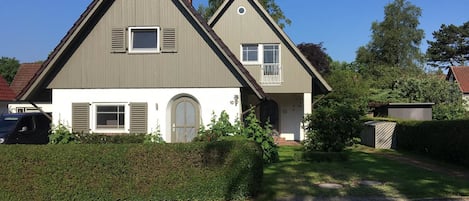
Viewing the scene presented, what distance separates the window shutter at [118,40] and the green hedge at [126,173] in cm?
757

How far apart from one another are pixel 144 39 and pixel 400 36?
4936cm

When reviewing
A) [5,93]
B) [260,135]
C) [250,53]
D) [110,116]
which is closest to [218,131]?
[260,135]

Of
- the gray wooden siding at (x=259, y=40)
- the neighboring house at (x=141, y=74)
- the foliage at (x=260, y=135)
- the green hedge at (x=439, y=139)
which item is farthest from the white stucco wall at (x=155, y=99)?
the gray wooden siding at (x=259, y=40)

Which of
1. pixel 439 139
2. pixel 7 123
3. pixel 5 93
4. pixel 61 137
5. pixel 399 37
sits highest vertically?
pixel 399 37

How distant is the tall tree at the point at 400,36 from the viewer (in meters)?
59.2

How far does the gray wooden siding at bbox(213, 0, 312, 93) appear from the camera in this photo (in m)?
24.0

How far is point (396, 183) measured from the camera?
10.9 m

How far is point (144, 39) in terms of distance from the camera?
648 inches

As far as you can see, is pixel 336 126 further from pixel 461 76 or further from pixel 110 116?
pixel 461 76

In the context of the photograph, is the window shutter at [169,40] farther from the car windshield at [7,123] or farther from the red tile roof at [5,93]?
the red tile roof at [5,93]

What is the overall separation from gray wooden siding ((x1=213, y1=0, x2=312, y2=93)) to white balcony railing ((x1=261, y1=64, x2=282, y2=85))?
0.22 metres

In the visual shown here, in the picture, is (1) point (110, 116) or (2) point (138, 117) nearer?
(2) point (138, 117)

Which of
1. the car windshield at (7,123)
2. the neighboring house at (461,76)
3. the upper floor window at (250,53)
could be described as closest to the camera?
the car windshield at (7,123)

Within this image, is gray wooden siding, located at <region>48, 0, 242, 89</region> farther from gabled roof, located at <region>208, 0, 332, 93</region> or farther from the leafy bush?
gabled roof, located at <region>208, 0, 332, 93</region>
